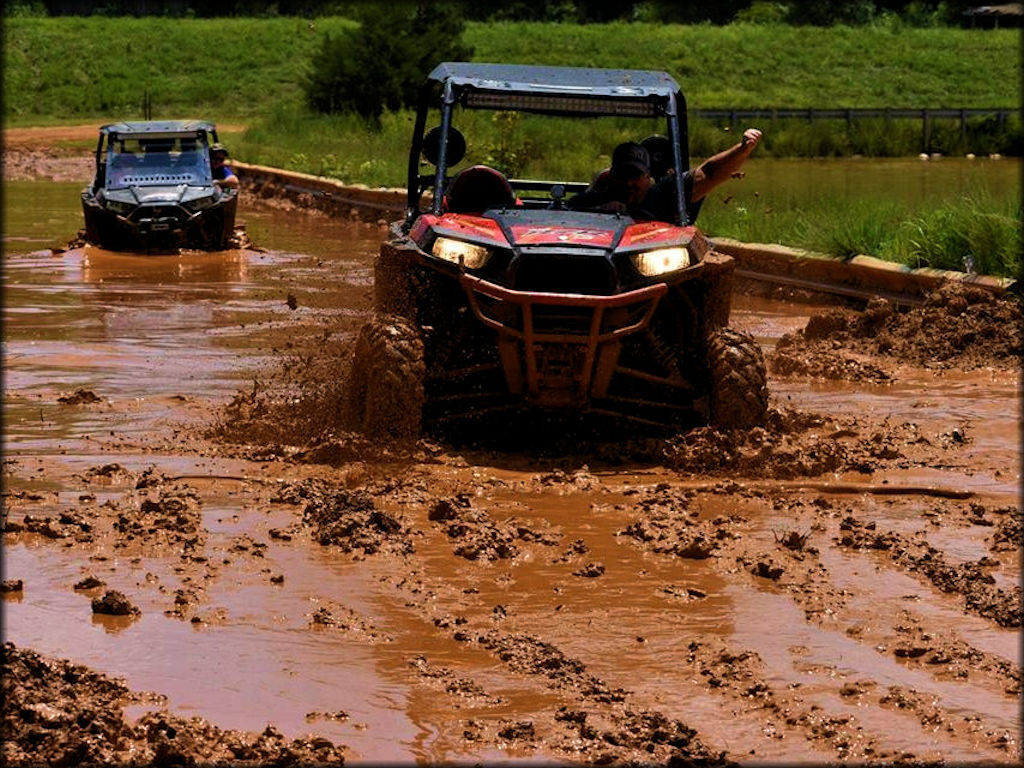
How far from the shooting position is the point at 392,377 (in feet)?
32.6

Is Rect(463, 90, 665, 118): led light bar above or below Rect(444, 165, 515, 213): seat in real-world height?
above

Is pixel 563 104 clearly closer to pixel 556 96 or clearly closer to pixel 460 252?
pixel 556 96

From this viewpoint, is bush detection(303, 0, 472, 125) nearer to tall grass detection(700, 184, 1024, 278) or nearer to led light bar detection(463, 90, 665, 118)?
tall grass detection(700, 184, 1024, 278)

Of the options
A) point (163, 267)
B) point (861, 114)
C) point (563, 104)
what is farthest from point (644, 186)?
point (861, 114)

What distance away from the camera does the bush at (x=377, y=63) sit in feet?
153

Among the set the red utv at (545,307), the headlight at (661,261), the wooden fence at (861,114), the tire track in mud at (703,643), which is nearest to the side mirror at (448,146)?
the red utv at (545,307)

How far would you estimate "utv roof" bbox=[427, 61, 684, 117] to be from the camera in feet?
36.0

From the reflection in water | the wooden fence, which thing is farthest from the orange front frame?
the wooden fence

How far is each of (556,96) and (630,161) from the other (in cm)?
62

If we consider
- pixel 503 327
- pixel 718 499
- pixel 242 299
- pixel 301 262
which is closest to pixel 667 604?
pixel 718 499

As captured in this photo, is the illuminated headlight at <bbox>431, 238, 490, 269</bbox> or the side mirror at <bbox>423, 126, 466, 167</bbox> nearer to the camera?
the illuminated headlight at <bbox>431, 238, 490, 269</bbox>

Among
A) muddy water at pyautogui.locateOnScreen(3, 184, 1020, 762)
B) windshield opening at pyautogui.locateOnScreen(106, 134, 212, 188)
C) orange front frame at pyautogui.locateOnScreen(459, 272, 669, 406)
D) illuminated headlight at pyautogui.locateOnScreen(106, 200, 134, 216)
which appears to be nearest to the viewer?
muddy water at pyautogui.locateOnScreen(3, 184, 1020, 762)


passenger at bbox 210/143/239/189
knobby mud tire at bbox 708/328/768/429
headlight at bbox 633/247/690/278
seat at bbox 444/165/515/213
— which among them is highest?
seat at bbox 444/165/515/213

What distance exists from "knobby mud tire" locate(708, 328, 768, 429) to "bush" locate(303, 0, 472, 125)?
3542cm
